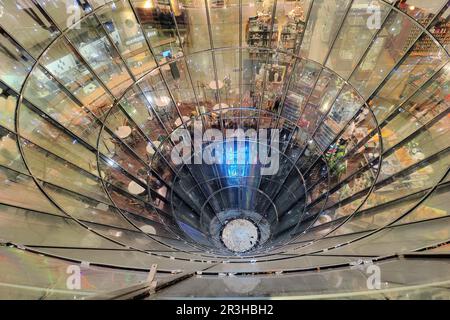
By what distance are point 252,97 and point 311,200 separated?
842 centimetres

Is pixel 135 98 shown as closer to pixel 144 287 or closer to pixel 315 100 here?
pixel 315 100

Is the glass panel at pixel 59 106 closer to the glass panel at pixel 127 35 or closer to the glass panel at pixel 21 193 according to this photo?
the glass panel at pixel 21 193

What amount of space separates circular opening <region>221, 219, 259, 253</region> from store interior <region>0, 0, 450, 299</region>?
115 millimetres

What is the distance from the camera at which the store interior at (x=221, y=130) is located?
9102mm

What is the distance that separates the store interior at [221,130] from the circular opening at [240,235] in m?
0.11

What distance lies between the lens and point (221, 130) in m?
20.8

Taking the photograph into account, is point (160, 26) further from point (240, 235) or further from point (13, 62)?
point (240, 235)

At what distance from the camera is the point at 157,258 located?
10453mm

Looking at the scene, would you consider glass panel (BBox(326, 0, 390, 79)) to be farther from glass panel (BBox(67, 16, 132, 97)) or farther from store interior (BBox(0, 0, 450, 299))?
glass panel (BBox(67, 16, 132, 97))

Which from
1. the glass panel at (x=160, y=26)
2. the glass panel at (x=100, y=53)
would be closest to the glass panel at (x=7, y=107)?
the glass panel at (x=100, y=53)

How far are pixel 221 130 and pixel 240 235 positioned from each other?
813cm

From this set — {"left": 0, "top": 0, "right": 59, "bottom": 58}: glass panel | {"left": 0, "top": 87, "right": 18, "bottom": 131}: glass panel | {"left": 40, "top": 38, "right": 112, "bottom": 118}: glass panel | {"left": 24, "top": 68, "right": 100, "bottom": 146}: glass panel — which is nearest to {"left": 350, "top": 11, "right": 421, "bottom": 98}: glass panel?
{"left": 40, "top": 38, "right": 112, "bottom": 118}: glass panel

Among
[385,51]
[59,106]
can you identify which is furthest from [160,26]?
[385,51]
